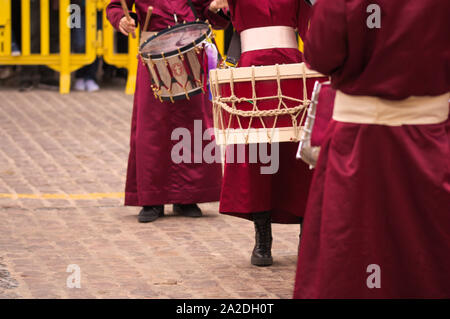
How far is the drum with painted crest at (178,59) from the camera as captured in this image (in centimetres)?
630

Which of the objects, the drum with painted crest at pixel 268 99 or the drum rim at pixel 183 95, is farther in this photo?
the drum rim at pixel 183 95

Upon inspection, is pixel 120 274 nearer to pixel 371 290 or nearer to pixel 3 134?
pixel 371 290

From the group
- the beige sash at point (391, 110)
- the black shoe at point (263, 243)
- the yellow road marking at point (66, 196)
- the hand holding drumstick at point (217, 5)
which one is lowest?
the yellow road marking at point (66, 196)

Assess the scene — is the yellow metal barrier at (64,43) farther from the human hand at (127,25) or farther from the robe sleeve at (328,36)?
the robe sleeve at (328,36)

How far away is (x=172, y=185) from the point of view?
727 cm

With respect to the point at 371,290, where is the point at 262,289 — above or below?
below

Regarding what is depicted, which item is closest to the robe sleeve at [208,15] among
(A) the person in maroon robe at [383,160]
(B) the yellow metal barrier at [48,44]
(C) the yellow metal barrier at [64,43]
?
(A) the person in maroon robe at [383,160]

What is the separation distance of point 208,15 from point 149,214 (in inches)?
58.0

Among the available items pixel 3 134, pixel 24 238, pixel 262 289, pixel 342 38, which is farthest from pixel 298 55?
pixel 3 134

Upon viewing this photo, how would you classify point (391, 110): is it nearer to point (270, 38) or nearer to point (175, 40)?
point (270, 38)

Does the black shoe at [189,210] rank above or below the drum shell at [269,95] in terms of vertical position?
below

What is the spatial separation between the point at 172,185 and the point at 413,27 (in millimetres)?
3651

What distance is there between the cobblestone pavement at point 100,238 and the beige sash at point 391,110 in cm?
158

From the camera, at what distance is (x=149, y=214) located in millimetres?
7207
